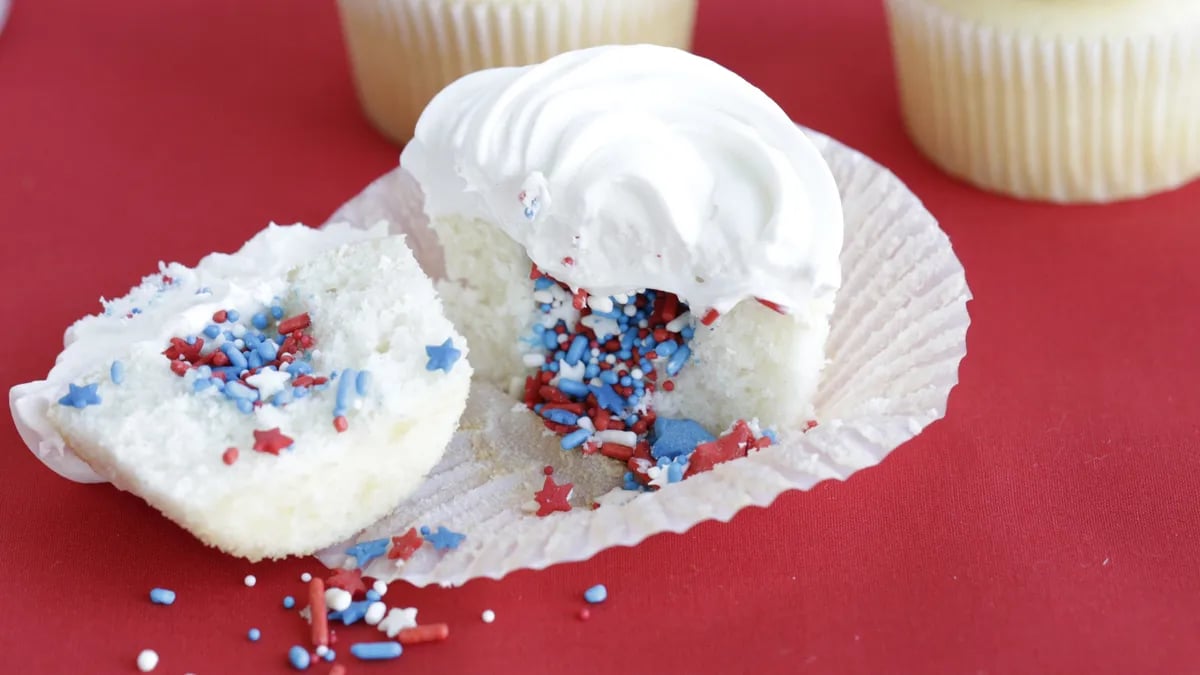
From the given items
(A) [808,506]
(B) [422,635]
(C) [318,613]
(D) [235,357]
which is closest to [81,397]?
(D) [235,357]

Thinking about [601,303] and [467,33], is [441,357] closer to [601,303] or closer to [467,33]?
[601,303]

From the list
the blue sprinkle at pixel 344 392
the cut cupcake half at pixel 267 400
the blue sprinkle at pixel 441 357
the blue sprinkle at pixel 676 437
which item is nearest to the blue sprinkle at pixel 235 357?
the cut cupcake half at pixel 267 400

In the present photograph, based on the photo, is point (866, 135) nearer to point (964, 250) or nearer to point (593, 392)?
point (964, 250)

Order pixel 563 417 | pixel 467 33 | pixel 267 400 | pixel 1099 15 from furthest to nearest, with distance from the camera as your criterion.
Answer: pixel 467 33, pixel 1099 15, pixel 563 417, pixel 267 400

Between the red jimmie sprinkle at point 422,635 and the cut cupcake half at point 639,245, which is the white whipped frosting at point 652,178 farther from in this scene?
the red jimmie sprinkle at point 422,635

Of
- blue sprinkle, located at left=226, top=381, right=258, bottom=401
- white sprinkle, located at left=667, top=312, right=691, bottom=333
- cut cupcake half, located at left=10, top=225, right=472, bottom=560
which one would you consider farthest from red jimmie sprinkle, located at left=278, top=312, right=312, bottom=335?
white sprinkle, located at left=667, top=312, right=691, bottom=333

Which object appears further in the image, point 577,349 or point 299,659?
point 577,349
